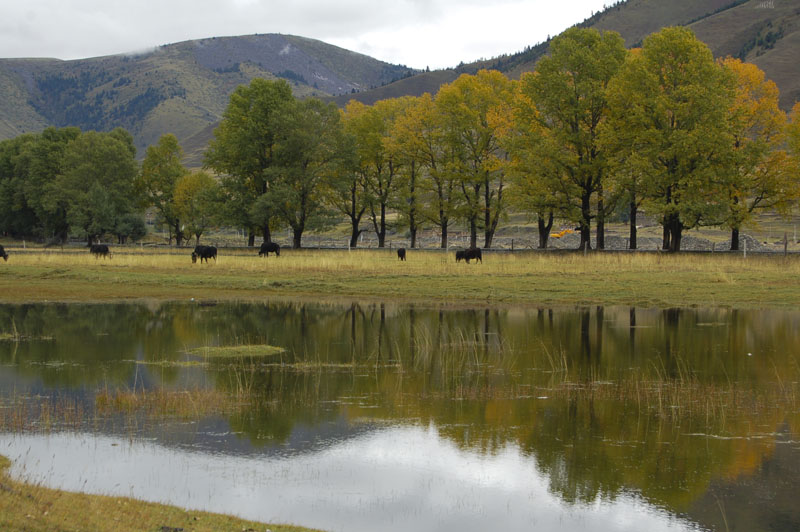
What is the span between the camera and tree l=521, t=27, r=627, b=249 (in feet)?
174

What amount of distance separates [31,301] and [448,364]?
21.6 metres

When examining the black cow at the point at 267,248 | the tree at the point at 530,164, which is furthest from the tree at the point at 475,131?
the black cow at the point at 267,248

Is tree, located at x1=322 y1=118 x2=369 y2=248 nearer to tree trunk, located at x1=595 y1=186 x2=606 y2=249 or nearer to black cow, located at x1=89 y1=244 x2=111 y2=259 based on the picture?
black cow, located at x1=89 y1=244 x2=111 y2=259

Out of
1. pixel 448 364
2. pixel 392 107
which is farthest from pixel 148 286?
pixel 392 107

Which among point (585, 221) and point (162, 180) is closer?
point (585, 221)

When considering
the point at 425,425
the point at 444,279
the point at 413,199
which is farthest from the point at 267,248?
the point at 425,425

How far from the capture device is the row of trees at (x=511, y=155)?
1959 inches

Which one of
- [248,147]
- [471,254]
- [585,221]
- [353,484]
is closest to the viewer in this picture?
[353,484]

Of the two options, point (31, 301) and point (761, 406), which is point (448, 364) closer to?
point (761, 406)

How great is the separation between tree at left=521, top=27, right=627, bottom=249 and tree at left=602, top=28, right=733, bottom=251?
5.81 feet

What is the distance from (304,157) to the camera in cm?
6869

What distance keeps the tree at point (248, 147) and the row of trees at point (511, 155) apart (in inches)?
5.6

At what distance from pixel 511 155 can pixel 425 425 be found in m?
47.6

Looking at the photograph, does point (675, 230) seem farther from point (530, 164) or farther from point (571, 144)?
point (530, 164)
